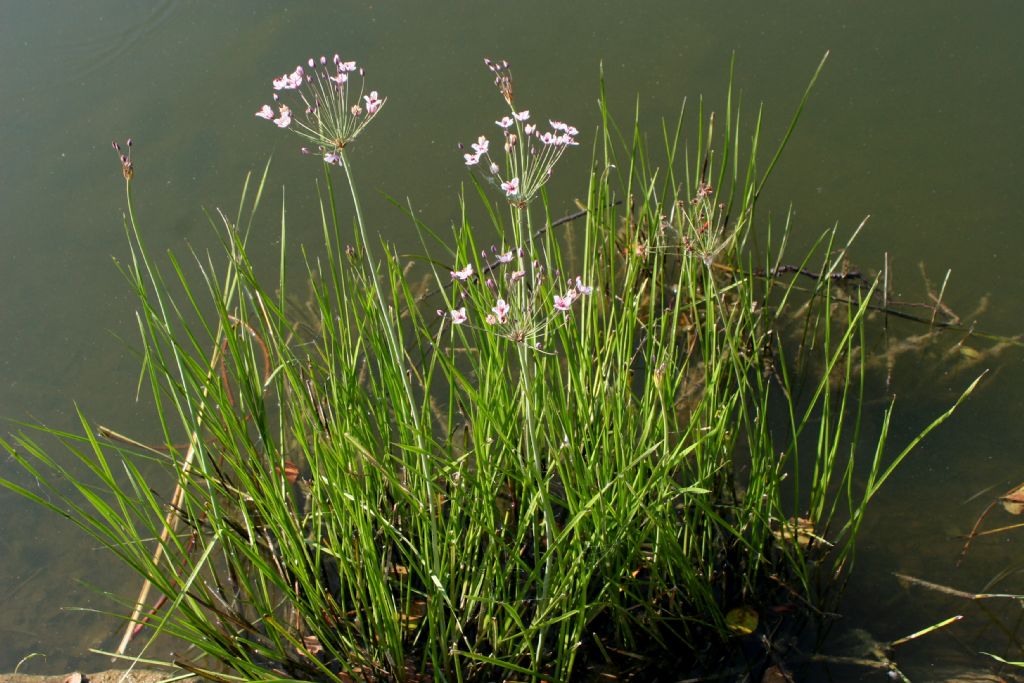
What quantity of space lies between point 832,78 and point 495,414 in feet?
7.00

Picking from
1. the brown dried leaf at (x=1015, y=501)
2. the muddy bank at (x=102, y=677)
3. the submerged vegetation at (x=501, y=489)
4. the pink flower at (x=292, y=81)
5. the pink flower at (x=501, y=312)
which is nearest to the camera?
the pink flower at (x=501, y=312)

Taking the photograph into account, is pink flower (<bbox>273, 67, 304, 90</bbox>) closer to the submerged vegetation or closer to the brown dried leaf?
the submerged vegetation

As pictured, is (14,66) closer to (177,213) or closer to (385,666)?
(177,213)

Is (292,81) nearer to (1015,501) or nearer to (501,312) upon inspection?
A: (501,312)

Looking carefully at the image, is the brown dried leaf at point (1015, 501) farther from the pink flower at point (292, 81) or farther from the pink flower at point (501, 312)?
the pink flower at point (292, 81)

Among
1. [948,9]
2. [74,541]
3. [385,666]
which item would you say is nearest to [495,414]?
[385,666]

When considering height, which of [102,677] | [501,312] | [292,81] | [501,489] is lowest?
[102,677]

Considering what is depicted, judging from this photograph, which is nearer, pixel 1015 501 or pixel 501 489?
pixel 501 489

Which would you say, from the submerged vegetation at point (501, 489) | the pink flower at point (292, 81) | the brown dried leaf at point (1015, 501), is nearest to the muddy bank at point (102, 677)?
the submerged vegetation at point (501, 489)

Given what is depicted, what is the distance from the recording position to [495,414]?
171 centimetres

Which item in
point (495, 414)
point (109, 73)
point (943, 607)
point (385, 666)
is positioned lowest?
point (943, 607)

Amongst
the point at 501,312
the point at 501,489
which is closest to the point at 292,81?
the point at 501,312

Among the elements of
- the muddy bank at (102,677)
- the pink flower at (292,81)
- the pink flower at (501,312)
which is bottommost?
the muddy bank at (102,677)

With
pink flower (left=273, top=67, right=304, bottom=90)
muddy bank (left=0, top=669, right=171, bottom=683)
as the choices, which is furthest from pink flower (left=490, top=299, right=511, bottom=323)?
muddy bank (left=0, top=669, right=171, bottom=683)
